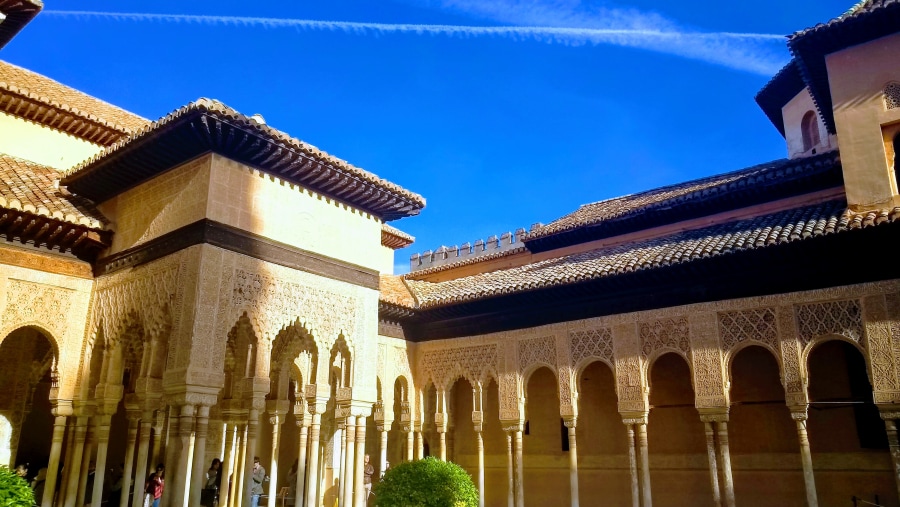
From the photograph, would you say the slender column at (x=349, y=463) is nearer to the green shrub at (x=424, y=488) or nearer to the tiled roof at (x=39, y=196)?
the green shrub at (x=424, y=488)

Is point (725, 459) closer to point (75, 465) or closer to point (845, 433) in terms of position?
point (845, 433)

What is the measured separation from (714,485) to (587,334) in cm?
316

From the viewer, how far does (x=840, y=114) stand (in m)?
11.1

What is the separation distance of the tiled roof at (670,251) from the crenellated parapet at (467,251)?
14.1 feet

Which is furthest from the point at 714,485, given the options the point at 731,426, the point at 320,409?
the point at 320,409

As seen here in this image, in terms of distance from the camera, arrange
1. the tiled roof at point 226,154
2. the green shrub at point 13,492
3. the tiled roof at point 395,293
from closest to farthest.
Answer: the green shrub at point 13,492, the tiled roof at point 226,154, the tiled roof at point 395,293

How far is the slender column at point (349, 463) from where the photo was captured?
1038 cm

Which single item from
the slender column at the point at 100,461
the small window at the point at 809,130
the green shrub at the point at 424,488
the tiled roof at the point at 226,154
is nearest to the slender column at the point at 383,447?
the green shrub at the point at 424,488

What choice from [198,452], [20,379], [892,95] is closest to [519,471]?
[198,452]

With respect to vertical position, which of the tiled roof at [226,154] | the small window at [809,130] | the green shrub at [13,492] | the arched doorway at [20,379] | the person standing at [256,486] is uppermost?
the small window at [809,130]

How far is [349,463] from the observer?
10.6 meters

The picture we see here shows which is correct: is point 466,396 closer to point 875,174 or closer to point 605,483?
point 605,483

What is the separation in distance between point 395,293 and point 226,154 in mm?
5896

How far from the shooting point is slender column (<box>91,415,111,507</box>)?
9602 mm
